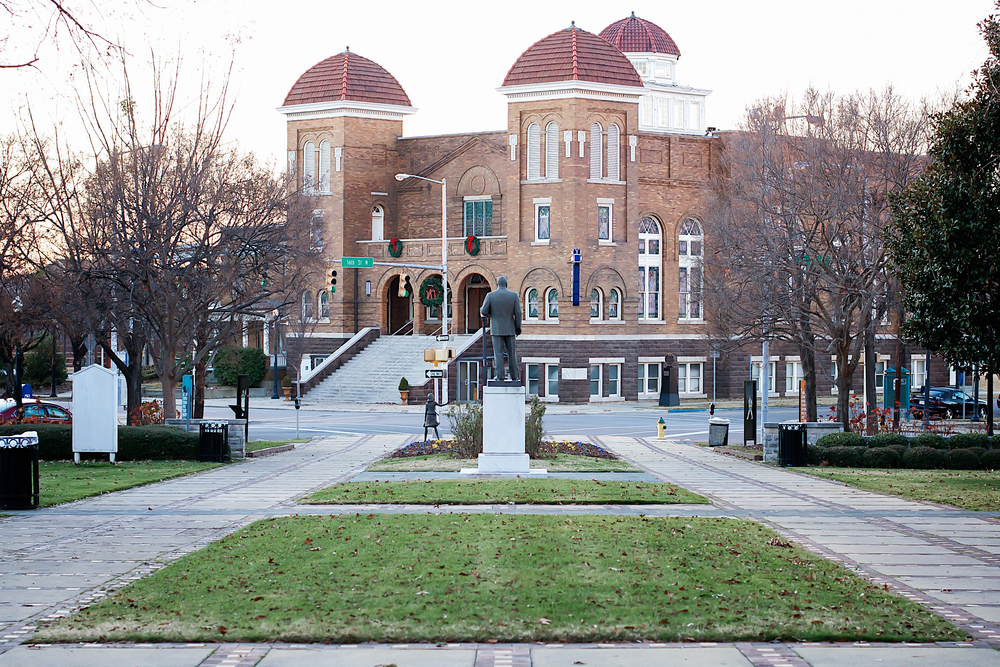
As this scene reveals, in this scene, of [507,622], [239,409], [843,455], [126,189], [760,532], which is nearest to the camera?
[507,622]

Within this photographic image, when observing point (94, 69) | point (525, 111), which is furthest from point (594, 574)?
point (525, 111)

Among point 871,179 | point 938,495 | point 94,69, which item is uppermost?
point 871,179

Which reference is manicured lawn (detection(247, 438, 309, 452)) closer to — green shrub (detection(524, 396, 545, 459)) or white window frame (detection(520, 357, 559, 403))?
green shrub (detection(524, 396, 545, 459))

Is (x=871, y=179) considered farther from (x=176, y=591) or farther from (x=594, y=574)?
(x=176, y=591)

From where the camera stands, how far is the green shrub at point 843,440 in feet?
73.8

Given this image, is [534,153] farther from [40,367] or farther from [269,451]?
[40,367]

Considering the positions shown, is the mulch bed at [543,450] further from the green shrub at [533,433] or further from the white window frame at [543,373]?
the white window frame at [543,373]

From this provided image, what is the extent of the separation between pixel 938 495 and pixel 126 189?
1962 cm

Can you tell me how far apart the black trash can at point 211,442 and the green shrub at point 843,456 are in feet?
44.6

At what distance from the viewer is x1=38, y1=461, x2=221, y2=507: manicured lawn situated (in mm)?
16641

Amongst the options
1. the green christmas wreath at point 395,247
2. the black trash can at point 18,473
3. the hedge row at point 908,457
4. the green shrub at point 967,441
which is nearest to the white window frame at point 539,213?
the green christmas wreath at point 395,247

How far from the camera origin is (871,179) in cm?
2644

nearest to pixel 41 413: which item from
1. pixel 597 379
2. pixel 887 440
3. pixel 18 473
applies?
pixel 18 473

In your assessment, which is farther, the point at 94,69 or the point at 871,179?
the point at 871,179
